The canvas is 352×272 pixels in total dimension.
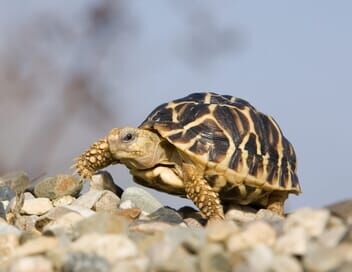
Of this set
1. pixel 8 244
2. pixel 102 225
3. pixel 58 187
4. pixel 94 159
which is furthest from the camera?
pixel 94 159

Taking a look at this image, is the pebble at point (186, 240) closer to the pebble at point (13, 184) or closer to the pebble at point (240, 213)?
the pebble at point (240, 213)

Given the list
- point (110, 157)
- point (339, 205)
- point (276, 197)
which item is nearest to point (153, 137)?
point (110, 157)

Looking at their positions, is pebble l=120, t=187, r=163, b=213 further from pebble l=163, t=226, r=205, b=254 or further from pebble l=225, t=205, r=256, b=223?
pebble l=163, t=226, r=205, b=254

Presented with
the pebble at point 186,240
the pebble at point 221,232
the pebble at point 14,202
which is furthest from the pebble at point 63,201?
the pebble at point 221,232

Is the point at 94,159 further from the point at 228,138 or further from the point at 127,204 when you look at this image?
the point at 228,138

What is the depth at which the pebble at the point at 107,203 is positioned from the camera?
313 inches

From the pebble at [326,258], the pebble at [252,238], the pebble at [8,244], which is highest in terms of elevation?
the pebble at [326,258]

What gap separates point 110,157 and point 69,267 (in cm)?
490

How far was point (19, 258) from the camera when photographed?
395cm

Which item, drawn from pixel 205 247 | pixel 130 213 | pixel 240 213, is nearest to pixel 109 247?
pixel 205 247

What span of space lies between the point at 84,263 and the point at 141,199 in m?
4.55

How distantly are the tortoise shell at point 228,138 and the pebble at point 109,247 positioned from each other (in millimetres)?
3934

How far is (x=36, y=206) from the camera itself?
7922 mm

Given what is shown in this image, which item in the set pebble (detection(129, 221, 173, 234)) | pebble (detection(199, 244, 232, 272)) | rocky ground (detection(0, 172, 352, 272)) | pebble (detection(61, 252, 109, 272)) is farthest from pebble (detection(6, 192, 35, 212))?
pebble (detection(199, 244, 232, 272))
